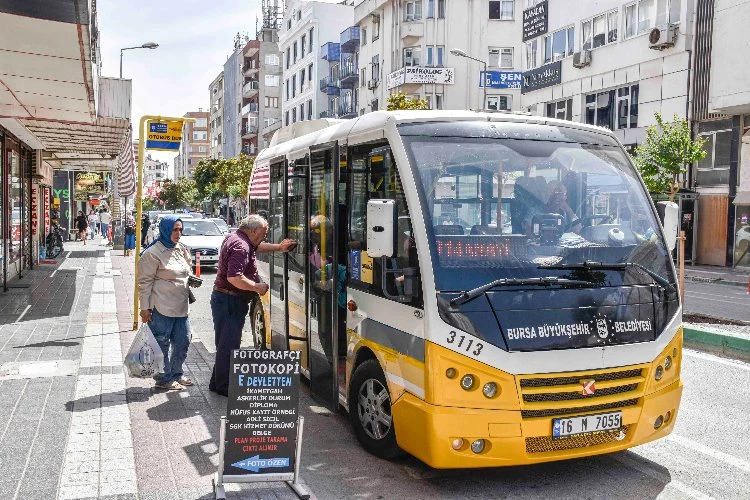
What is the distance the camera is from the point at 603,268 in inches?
218

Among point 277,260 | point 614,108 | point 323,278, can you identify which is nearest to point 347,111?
point 614,108

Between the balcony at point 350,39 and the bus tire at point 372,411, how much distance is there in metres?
56.9

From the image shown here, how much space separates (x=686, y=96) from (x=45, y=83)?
25620 mm

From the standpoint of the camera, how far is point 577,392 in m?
5.25

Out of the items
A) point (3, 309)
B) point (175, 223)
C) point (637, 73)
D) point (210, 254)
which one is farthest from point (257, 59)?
point (175, 223)

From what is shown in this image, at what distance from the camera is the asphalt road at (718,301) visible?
15.7m

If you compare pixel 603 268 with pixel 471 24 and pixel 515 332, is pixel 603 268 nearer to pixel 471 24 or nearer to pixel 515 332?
pixel 515 332

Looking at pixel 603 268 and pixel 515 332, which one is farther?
pixel 603 268

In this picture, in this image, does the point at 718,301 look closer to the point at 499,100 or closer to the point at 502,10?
the point at 499,100

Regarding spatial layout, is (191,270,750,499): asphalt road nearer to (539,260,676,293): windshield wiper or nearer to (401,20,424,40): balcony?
(539,260,676,293): windshield wiper

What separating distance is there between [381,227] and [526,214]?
3.57ft

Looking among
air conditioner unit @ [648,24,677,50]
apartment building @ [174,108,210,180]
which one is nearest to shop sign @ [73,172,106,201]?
air conditioner unit @ [648,24,677,50]

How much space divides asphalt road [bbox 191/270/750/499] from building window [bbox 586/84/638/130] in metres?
28.7

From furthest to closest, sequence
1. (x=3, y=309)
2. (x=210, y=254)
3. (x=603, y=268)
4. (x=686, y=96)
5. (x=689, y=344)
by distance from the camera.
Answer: (x=686, y=96) → (x=210, y=254) → (x=3, y=309) → (x=689, y=344) → (x=603, y=268)
